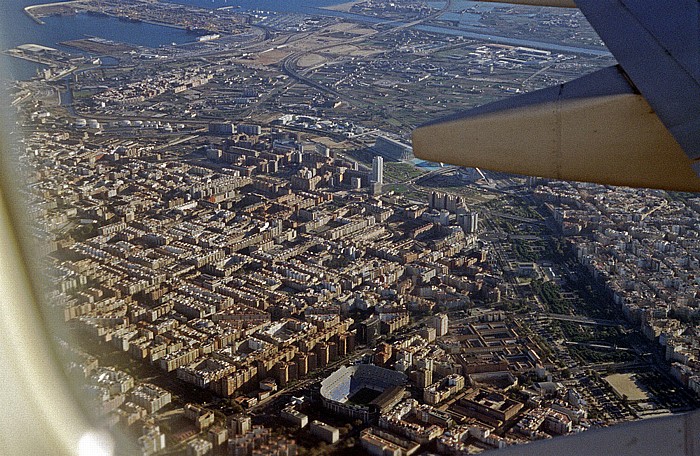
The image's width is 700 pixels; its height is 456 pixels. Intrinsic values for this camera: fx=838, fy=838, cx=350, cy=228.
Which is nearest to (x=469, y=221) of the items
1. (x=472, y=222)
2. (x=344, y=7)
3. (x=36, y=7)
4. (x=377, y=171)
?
(x=472, y=222)

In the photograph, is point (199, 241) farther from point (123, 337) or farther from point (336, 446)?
point (336, 446)

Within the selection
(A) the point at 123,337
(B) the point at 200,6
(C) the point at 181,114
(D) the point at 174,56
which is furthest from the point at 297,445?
(B) the point at 200,6

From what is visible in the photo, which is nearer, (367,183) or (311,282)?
(311,282)

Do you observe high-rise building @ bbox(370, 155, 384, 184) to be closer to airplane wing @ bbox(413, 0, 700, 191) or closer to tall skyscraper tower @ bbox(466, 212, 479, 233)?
tall skyscraper tower @ bbox(466, 212, 479, 233)

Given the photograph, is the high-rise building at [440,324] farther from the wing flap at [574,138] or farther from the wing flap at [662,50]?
the wing flap at [574,138]

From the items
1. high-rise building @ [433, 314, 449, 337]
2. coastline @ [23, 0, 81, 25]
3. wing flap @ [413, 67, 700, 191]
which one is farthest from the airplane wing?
coastline @ [23, 0, 81, 25]

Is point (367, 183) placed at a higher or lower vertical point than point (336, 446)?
lower

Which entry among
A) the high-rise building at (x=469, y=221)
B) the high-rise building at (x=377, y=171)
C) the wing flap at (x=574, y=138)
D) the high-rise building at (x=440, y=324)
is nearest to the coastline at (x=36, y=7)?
the high-rise building at (x=377, y=171)

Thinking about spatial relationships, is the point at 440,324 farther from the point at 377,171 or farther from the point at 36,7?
the point at 36,7
